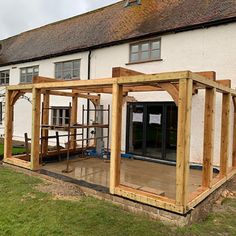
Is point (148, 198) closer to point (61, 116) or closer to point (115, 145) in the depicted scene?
point (115, 145)

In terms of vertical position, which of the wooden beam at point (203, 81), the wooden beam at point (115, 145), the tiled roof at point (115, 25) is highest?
the tiled roof at point (115, 25)

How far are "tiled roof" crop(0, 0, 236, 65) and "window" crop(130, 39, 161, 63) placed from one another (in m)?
0.42

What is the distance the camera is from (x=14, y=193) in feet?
20.4

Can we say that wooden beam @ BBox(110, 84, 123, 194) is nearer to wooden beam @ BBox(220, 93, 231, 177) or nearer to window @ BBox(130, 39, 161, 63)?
wooden beam @ BBox(220, 93, 231, 177)

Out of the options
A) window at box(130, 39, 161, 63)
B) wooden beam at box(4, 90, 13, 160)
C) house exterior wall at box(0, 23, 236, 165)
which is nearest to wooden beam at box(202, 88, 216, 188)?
house exterior wall at box(0, 23, 236, 165)

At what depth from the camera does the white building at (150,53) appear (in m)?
9.13

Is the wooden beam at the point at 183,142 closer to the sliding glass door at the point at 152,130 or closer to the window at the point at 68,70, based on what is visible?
the sliding glass door at the point at 152,130

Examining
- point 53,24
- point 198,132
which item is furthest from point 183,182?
point 53,24

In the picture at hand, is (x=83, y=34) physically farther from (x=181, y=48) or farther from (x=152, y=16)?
(x=181, y=48)

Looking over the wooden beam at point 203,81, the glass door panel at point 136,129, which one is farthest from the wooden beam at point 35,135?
the wooden beam at point 203,81

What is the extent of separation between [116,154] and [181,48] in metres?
5.83

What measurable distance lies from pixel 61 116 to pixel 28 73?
4221 mm

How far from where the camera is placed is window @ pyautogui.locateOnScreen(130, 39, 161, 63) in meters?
10.6

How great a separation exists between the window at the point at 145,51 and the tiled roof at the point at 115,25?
421mm
